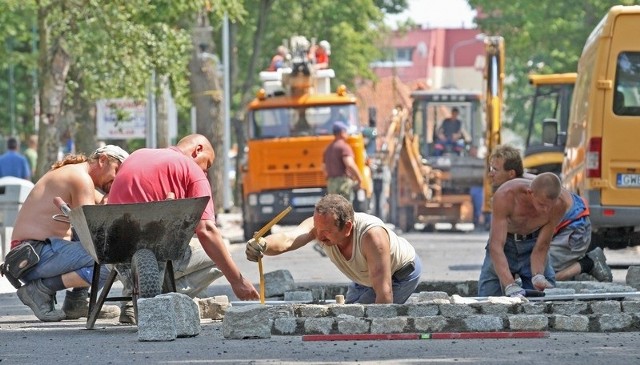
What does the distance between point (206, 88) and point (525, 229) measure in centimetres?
2816

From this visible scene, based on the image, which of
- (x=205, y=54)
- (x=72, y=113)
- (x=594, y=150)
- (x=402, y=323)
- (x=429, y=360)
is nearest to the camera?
(x=429, y=360)

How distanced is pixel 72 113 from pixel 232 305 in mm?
25910

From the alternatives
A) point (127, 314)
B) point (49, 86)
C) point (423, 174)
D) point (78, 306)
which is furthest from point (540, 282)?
point (423, 174)

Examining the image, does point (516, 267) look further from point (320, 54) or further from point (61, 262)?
point (320, 54)

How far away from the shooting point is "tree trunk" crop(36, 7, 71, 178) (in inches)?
1217

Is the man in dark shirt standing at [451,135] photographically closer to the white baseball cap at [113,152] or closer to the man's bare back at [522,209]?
the man's bare back at [522,209]

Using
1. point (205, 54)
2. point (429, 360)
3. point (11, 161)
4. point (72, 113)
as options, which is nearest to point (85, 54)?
point (11, 161)

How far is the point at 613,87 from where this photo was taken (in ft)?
70.6

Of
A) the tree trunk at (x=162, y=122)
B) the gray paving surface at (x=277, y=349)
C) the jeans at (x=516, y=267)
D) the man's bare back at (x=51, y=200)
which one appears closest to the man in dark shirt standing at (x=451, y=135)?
the tree trunk at (x=162, y=122)

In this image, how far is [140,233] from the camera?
43.3 ft

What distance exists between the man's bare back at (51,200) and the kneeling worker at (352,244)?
2.30 meters

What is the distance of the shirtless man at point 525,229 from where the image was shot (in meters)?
14.4

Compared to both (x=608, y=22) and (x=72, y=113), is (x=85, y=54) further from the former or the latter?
(x=608, y=22)

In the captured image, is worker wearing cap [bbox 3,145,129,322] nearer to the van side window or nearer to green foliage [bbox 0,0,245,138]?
the van side window
